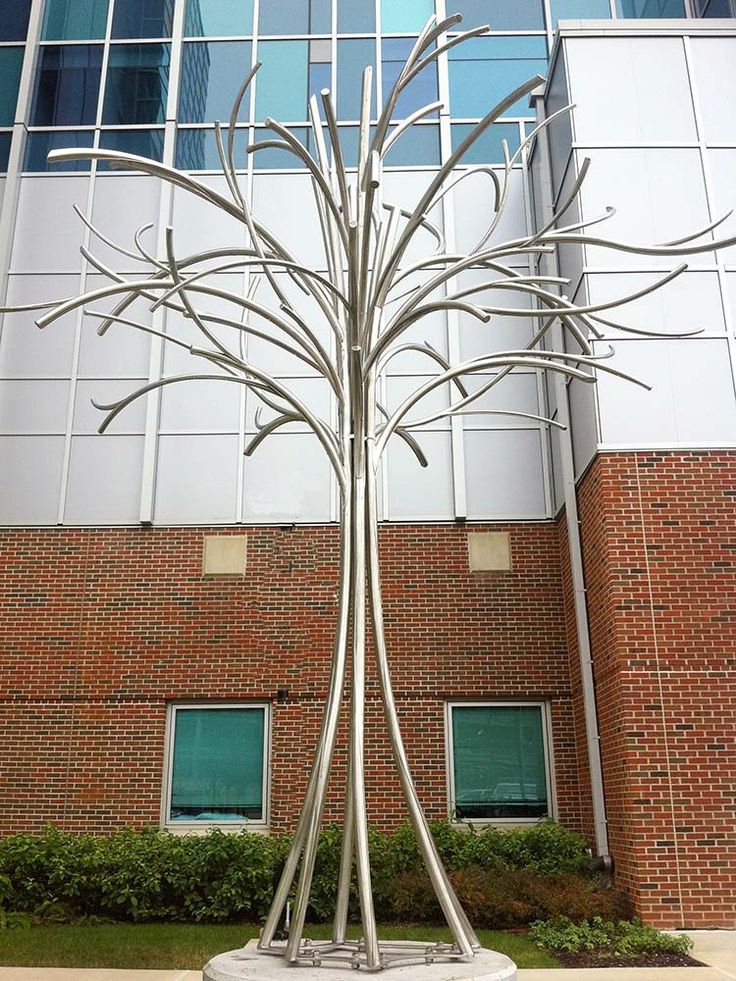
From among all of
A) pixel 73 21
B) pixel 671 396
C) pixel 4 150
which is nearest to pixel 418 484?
pixel 671 396

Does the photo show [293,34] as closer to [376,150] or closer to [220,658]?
[220,658]

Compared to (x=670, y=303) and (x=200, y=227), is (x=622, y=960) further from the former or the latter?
(x=200, y=227)

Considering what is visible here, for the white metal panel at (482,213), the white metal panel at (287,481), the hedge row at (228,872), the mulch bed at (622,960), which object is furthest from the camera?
the white metal panel at (482,213)

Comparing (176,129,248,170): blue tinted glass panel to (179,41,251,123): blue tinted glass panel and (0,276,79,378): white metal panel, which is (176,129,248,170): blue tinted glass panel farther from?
(0,276,79,378): white metal panel

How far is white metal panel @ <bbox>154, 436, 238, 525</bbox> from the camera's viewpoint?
37.1ft

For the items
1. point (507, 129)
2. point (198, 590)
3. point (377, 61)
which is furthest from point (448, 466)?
point (377, 61)

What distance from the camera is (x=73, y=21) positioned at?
1378 centimetres

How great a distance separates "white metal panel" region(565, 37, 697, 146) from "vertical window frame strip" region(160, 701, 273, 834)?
715 centimetres

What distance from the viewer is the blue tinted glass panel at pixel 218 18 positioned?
13.7 meters

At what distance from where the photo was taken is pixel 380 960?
453 cm

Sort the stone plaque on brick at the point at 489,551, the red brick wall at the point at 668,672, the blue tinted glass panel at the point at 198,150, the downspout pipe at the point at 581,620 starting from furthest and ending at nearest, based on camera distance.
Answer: the blue tinted glass panel at the point at 198,150 < the stone plaque on brick at the point at 489,551 < the downspout pipe at the point at 581,620 < the red brick wall at the point at 668,672

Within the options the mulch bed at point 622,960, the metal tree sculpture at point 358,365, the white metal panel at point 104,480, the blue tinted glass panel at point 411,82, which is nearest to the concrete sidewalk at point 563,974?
the mulch bed at point 622,960

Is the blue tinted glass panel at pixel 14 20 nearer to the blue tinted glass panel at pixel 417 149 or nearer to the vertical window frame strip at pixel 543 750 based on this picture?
the blue tinted glass panel at pixel 417 149

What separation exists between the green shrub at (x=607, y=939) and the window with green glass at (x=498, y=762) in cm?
240
